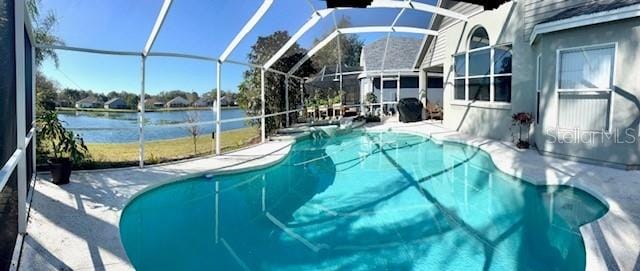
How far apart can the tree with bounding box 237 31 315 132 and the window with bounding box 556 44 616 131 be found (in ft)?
26.9

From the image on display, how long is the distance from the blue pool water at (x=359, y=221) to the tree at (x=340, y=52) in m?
7.63

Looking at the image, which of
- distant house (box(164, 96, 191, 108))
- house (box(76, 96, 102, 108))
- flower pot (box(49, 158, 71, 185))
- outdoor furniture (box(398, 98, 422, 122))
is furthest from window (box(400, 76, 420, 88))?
flower pot (box(49, 158, 71, 185))

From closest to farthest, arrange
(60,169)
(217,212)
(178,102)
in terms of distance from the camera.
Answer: (217,212), (60,169), (178,102)

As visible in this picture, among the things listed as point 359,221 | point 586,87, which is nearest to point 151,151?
point 359,221

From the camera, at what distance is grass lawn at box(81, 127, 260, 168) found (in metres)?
8.70

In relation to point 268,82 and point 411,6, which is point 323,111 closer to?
point 268,82

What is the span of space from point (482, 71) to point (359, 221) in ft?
29.8

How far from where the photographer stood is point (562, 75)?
28.3ft

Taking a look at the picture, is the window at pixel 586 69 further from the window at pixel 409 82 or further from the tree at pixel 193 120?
the window at pixel 409 82

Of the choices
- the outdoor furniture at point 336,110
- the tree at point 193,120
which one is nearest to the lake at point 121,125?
the tree at point 193,120

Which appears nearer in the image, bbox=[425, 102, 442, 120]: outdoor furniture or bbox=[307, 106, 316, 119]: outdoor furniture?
bbox=[425, 102, 442, 120]: outdoor furniture

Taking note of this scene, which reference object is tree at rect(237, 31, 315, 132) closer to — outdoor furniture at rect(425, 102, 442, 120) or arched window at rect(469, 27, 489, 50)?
arched window at rect(469, 27, 489, 50)

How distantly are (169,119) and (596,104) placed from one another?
10.6 metres

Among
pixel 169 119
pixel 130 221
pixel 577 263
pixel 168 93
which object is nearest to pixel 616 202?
pixel 577 263
